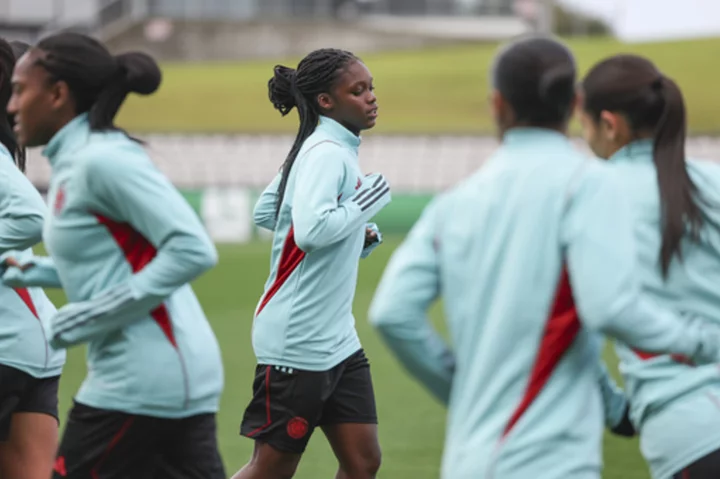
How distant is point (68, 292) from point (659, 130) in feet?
5.80

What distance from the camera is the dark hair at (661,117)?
11.6ft

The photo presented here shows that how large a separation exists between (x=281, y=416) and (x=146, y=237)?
1.37 m

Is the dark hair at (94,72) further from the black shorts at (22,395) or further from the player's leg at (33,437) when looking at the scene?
the player's leg at (33,437)

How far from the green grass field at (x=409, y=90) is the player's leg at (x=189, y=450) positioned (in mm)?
29937

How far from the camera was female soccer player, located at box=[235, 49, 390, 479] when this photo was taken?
4859 millimetres

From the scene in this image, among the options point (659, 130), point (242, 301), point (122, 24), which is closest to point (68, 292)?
point (659, 130)

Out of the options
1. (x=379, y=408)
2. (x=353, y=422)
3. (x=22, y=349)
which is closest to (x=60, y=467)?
(x=22, y=349)

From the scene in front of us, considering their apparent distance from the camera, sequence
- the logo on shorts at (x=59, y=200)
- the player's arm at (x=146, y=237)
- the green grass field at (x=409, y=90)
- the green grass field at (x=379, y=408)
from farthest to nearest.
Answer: the green grass field at (x=409, y=90) → the green grass field at (x=379, y=408) → the logo on shorts at (x=59, y=200) → the player's arm at (x=146, y=237)

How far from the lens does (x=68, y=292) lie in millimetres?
3871

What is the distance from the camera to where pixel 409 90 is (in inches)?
1615

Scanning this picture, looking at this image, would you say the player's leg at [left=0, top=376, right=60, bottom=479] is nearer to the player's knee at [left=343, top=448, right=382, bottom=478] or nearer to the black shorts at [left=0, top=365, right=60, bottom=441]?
the black shorts at [left=0, top=365, right=60, bottom=441]

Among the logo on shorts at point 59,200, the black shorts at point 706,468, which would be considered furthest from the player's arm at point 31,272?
the black shorts at point 706,468

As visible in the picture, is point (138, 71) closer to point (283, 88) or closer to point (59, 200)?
point (59, 200)

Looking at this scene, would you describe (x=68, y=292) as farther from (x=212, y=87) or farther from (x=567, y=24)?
(x=567, y=24)
